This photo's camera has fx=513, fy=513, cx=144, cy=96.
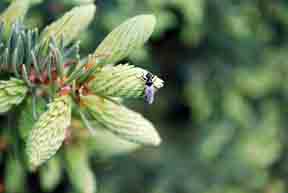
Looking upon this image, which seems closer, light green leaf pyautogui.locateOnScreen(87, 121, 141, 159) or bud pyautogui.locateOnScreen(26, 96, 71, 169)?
bud pyautogui.locateOnScreen(26, 96, 71, 169)

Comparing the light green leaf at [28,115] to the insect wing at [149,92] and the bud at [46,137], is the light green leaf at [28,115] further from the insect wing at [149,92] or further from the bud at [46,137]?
the insect wing at [149,92]

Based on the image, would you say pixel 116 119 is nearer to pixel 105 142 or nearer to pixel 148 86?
pixel 148 86

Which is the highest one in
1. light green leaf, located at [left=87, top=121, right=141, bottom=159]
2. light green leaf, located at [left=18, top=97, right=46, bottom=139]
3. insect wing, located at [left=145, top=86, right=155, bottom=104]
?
insect wing, located at [left=145, top=86, right=155, bottom=104]

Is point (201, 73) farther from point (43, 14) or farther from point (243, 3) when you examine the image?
point (43, 14)

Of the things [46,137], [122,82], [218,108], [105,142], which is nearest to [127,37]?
[122,82]

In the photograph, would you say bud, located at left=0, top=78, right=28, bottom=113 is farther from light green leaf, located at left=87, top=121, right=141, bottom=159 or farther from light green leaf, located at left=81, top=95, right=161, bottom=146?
light green leaf, located at left=87, top=121, right=141, bottom=159

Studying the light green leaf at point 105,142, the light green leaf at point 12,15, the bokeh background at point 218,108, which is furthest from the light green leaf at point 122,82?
the bokeh background at point 218,108

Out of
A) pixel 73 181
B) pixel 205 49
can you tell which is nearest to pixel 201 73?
pixel 205 49

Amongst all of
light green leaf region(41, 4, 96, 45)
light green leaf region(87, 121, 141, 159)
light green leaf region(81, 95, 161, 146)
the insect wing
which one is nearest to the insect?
the insect wing
